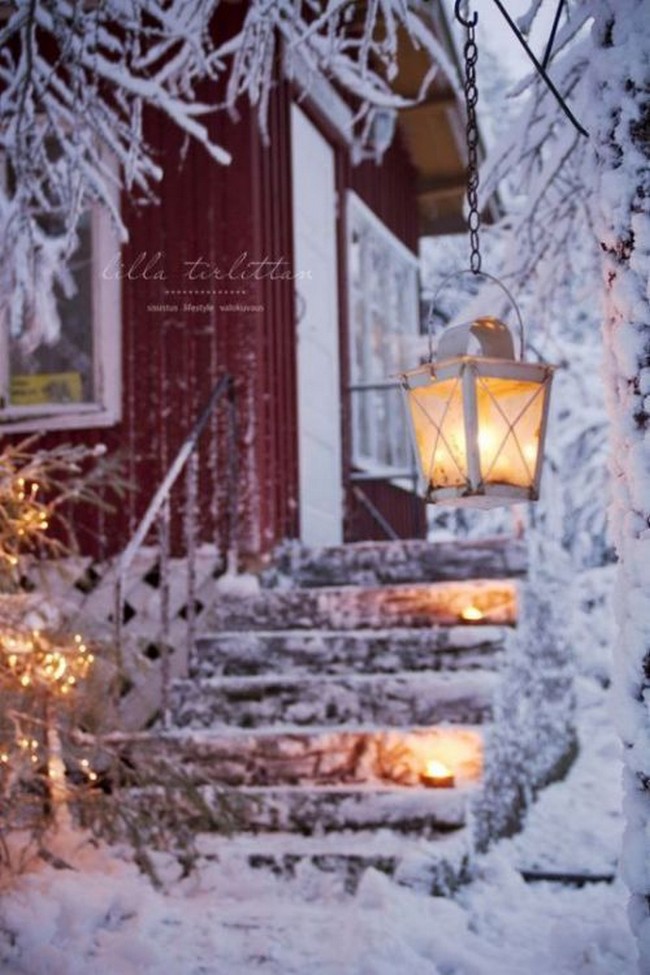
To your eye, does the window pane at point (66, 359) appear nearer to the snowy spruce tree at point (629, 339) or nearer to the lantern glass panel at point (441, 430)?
the lantern glass panel at point (441, 430)

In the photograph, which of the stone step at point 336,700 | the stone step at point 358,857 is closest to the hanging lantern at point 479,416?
the stone step at point 358,857

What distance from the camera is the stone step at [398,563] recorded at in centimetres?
670

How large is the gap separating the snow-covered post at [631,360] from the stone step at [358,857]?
1610 mm

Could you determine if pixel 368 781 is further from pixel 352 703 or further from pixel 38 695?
pixel 38 695

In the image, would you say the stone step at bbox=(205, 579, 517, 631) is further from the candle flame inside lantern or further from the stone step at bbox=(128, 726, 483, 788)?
the candle flame inside lantern

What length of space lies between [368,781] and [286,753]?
40cm

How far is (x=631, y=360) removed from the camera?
3.06 metres

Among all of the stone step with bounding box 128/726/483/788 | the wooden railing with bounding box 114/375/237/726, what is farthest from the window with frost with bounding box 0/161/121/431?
the stone step with bounding box 128/726/483/788

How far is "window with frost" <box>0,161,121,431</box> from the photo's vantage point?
7426mm

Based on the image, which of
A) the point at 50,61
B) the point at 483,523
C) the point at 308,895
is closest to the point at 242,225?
the point at 50,61

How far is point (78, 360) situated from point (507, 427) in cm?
480

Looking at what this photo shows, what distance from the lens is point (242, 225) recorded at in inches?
287

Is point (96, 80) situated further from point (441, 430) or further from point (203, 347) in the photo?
point (203, 347)

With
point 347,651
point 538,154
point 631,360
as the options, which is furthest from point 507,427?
point 347,651
